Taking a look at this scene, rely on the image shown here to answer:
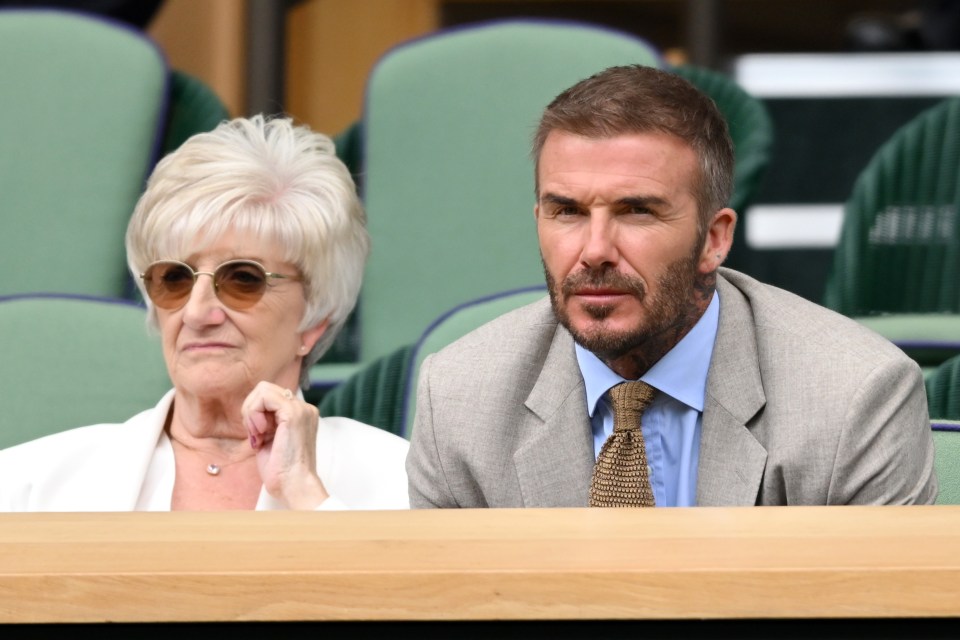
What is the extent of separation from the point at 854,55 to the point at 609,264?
2.44 meters

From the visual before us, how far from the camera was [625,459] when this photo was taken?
1.59 m

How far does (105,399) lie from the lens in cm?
215

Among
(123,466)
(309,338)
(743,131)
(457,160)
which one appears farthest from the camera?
(743,131)

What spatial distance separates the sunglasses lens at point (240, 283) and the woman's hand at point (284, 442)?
16cm

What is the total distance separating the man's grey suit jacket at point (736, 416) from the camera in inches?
59.6

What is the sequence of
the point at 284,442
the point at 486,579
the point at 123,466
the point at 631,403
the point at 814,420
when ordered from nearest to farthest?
the point at 486,579 → the point at 814,420 → the point at 631,403 → the point at 284,442 → the point at 123,466

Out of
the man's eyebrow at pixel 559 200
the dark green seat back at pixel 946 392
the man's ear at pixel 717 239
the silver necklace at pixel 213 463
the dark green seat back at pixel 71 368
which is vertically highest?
the man's eyebrow at pixel 559 200

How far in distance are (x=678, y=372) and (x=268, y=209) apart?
64 cm

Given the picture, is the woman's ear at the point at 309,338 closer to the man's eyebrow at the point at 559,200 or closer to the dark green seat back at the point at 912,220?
the man's eyebrow at the point at 559,200

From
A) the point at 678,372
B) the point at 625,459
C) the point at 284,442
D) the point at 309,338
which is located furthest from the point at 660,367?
the point at 309,338

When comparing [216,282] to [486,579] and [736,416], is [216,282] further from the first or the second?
[486,579]

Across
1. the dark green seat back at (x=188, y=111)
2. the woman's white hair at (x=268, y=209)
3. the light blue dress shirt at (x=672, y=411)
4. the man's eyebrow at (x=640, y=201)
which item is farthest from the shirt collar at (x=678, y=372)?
the dark green seat back at (x=188, y=111)

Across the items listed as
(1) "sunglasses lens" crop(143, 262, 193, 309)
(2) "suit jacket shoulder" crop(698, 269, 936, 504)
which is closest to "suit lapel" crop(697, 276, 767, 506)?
(2) "suit jacket shoulder" crop(698, 269, 936, 504)

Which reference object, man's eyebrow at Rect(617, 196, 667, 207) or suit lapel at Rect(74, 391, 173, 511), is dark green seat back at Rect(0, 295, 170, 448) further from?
man's eyebrow at Rect(617, 196, 667, 207)
